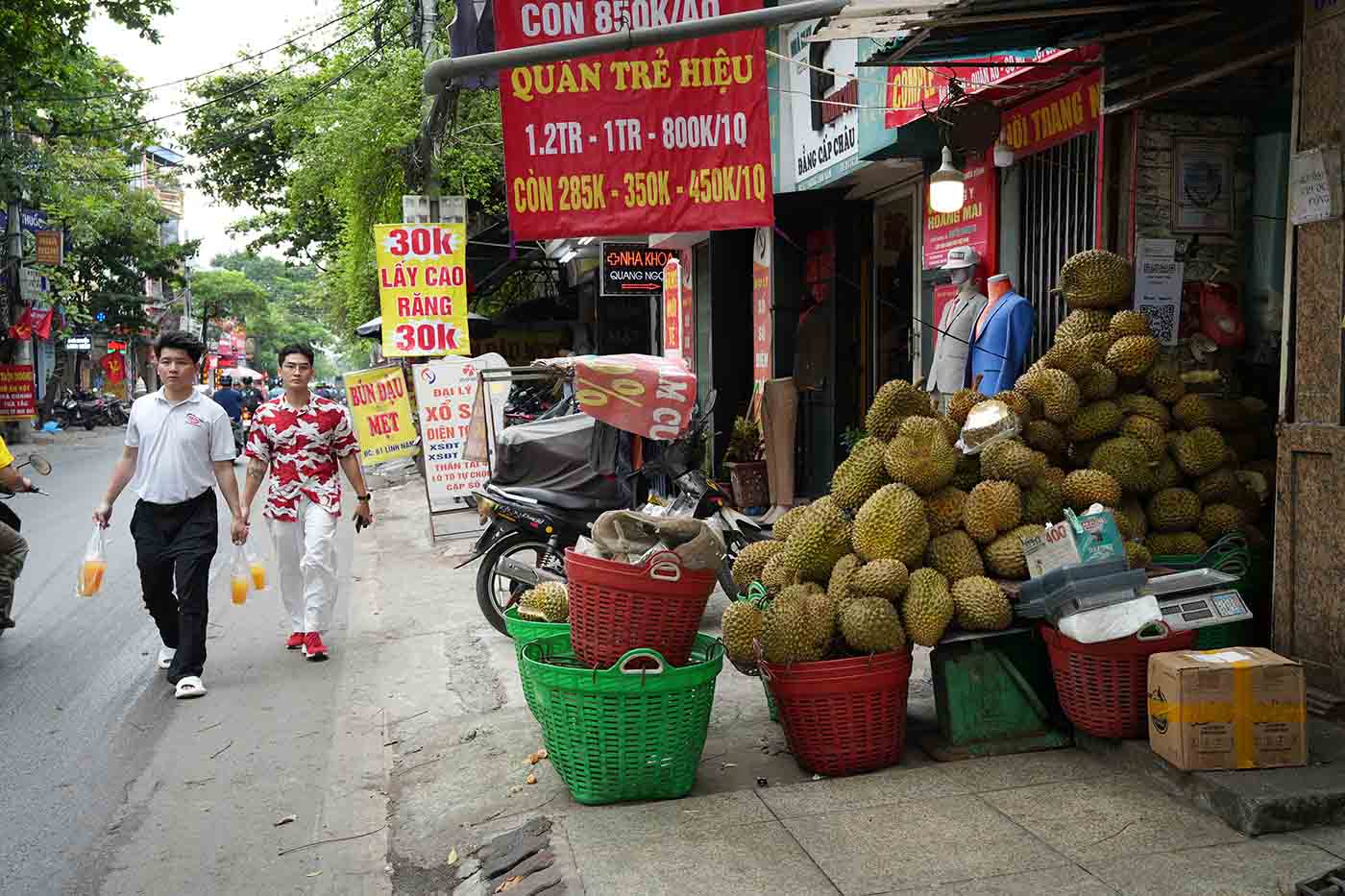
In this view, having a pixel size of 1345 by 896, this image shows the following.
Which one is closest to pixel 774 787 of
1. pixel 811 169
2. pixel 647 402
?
pixel 647 402

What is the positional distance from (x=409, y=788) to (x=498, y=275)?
20918 mm

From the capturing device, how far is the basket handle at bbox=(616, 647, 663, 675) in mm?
4199

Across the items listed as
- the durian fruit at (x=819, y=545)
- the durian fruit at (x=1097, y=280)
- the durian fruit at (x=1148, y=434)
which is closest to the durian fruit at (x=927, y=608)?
the durian fruit at (x=819, y=545)

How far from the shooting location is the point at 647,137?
234 inches

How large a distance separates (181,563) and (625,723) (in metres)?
→ 3.52

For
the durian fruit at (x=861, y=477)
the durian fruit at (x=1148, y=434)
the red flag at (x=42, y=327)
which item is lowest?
the durian fruit at (x=861, y=477)

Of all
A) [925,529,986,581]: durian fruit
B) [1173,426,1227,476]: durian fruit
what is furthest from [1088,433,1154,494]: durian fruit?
[925,529,986,581]: durian fruit

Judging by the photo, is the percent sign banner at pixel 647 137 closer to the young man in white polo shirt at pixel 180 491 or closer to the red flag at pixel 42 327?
the young man in white polo shirt at pixel 180 491

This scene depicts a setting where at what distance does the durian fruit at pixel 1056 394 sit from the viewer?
16.8ft

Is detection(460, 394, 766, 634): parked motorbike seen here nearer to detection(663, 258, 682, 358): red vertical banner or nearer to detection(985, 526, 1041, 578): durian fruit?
detection(985, 526, 1041, 578): durian fruit

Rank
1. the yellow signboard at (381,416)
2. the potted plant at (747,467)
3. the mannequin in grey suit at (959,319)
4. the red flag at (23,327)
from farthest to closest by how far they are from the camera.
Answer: the red flag at (23,327), the yellow signboard at (381,416), the potted plant at (747,467), the mannequin in grey suit at (959,319)

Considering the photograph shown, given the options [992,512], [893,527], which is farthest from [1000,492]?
[893,527]

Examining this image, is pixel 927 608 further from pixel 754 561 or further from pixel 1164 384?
pixel 1164 384

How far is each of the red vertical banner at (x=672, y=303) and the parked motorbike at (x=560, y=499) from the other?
7.16 m
